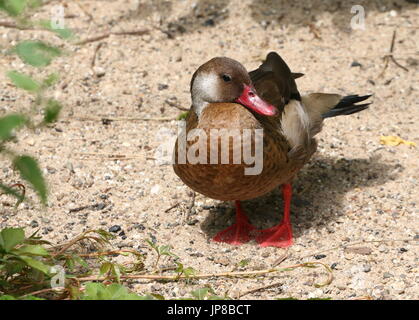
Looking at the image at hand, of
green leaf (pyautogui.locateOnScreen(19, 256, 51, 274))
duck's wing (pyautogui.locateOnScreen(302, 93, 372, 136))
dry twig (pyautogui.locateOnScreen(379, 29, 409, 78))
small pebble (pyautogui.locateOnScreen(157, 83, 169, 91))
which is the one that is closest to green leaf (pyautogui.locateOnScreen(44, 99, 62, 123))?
green leaf (pyautogui.locateOnScreen(19, 256, 51, 274))

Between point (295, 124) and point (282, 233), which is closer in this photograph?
point (282, 233)

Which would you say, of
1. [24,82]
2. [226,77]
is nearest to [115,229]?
[226,77]

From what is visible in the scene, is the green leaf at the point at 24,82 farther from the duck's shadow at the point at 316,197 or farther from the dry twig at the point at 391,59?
the dry twig at the point at 391,59

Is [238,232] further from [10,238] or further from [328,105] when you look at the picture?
[10,238]

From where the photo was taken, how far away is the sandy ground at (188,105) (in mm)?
4082

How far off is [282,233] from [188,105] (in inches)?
70.3

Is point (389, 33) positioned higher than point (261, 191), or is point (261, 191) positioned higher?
point (389, 33)

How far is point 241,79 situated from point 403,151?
63.5 inches

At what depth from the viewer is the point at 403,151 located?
5160 mm

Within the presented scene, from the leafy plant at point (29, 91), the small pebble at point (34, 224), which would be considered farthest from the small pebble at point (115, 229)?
the leafy plant at point (29, 91)

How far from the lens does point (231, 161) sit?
13.1 ft

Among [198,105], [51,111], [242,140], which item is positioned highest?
[51,111]

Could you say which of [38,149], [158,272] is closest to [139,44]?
[38,149]
